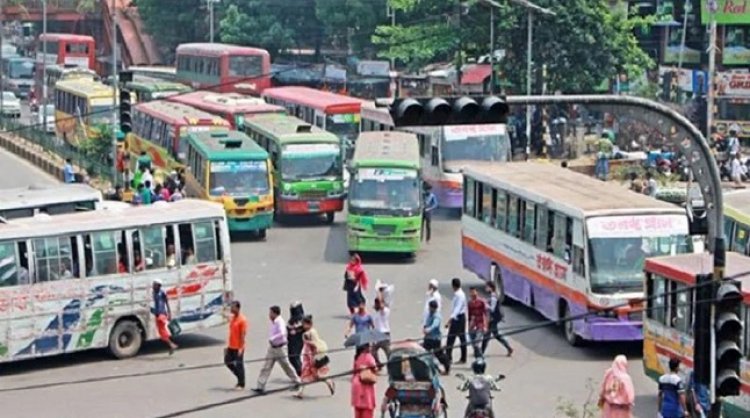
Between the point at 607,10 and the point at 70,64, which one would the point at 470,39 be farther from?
the point at 70,64

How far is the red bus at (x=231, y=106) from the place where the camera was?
4412cm

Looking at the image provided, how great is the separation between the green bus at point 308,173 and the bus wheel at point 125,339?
44.3 ft

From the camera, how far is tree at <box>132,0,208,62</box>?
3132 inches

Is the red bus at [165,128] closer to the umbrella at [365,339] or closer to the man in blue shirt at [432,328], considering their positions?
the man in blue shirt at [432,328]

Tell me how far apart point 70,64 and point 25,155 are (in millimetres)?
21019

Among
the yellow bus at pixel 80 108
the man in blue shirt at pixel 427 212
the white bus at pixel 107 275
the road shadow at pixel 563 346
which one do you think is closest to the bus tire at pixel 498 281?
the road shadow at pixel 563 346

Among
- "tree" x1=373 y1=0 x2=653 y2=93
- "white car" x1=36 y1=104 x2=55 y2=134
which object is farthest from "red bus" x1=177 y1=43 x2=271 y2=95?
"tree" x1=373 y1=0 x2=653 y2=93

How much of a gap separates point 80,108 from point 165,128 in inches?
468

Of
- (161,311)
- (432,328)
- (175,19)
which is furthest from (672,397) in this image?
(175,19)

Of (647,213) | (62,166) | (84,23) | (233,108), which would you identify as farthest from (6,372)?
(84,23)

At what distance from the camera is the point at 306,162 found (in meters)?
37.0

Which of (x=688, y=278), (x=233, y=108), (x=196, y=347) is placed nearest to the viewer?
(x=688, y=278)

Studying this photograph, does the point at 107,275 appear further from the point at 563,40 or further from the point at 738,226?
the point at 563,40

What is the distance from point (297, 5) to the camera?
73688 mm
